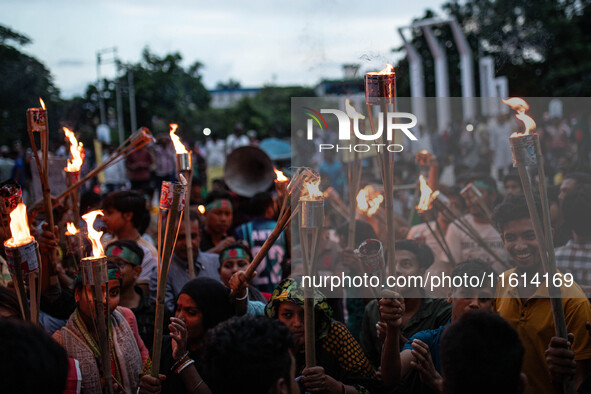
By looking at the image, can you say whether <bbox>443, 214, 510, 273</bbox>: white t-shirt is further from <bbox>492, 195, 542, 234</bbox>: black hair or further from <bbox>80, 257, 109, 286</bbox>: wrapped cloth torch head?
<bbox>80, 257, 109, 286</bbox>: wrapped cloth torch head

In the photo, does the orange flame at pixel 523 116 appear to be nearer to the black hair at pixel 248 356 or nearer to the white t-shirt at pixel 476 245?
the white t-shirt at pixel 476 245

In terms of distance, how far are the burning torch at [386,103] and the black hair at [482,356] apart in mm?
685

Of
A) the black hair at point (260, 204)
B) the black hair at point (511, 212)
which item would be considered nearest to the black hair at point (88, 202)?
the black hair at point (260, 204)

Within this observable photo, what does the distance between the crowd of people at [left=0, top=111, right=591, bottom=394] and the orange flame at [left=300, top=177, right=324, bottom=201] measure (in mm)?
307

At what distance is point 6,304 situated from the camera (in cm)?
315

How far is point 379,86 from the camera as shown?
2.76 metres

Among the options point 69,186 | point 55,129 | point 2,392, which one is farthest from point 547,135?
point 2,392

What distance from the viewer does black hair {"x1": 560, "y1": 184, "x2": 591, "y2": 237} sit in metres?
3.65

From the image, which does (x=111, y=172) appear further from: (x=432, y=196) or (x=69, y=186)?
(x=432, y=196)

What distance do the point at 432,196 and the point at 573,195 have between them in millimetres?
851

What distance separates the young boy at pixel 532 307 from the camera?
285 centimetres

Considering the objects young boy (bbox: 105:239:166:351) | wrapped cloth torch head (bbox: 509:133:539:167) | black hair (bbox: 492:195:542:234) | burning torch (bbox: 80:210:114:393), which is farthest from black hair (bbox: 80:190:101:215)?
wrapped cloth torch head (bbox: 509:133:539:167)

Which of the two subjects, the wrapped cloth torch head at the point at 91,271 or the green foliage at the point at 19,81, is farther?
the green foliage at the point at 19,81

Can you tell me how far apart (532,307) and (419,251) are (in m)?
0.93
